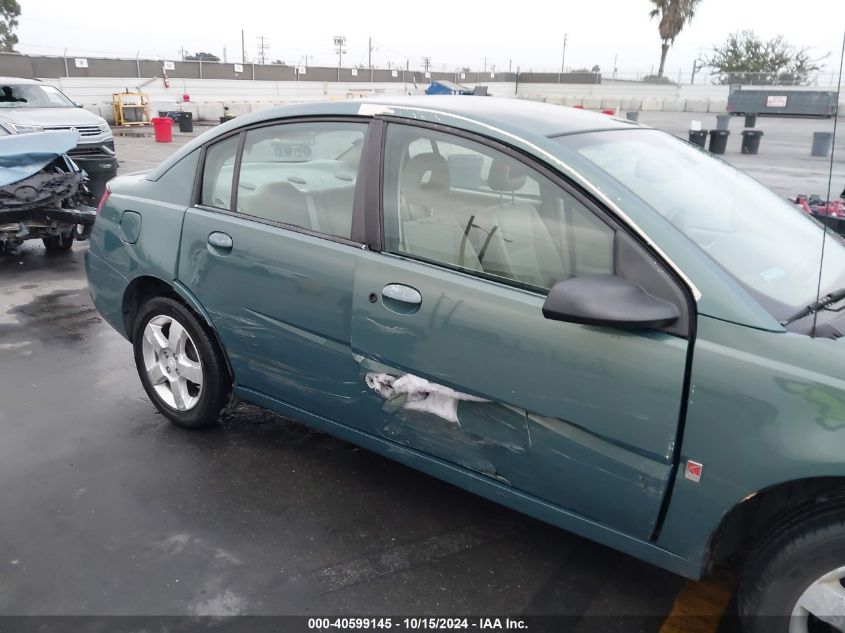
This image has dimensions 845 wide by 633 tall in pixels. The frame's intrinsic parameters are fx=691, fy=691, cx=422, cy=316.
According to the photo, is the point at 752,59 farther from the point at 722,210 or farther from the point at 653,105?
the point at 722,210

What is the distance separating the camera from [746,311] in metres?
1.99

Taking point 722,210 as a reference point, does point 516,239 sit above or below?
below

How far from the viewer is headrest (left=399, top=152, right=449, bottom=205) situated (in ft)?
8.87

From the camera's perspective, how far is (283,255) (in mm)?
2922

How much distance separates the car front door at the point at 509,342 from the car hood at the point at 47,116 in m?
11.2

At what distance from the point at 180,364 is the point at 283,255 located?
1.03 metres

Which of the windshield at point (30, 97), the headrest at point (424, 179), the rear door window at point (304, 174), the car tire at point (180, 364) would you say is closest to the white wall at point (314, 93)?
the windshield at point (30, 97)

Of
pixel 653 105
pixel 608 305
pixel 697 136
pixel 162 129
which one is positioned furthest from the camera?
pixel 653 105

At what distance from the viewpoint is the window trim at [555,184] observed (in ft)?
6.81

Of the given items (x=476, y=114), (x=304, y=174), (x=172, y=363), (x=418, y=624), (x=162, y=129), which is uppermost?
(x=476, y=114)

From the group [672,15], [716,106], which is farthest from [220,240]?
[672,15]

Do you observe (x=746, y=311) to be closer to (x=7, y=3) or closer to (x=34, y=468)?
(x=34, y=468)

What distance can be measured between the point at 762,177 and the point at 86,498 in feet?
49.3

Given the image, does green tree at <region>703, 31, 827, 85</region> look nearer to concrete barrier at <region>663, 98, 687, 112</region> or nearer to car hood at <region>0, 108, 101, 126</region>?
concrete barrier at <region>663, 98, 687, 112</region>
